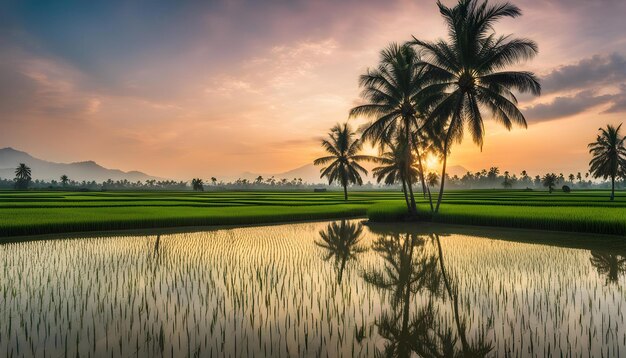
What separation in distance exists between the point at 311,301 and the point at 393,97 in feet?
69.0

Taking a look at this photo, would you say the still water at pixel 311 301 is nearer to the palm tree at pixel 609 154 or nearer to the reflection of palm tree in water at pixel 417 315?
the reflection of palm tree in water at pixel 417 315

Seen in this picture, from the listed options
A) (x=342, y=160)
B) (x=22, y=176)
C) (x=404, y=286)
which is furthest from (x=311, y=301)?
(x=22, y=176)

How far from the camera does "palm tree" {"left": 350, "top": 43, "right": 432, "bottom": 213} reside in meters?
25.8

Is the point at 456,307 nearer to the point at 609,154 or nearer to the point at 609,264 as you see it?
the point at 609,264

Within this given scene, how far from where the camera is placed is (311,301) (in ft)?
25.7

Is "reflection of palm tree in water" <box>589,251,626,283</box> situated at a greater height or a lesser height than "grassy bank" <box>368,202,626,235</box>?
lesser

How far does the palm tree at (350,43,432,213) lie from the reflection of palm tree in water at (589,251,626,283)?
43.7 feet

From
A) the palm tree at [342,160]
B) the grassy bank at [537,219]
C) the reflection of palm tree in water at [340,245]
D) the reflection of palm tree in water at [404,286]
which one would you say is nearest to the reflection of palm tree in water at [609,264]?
the reflection of palm tree in water at [404,286]

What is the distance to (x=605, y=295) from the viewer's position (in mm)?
8180

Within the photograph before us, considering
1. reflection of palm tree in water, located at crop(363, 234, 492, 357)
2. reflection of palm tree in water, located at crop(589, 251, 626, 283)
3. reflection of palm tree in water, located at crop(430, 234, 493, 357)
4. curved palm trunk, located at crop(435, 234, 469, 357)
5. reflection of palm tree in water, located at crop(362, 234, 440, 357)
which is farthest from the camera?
reflection of palm tree in water, located at crop(589, 251, 626, 283)

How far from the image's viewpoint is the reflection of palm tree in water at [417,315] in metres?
5.60

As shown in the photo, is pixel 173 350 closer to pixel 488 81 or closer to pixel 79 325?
pixel 79 325

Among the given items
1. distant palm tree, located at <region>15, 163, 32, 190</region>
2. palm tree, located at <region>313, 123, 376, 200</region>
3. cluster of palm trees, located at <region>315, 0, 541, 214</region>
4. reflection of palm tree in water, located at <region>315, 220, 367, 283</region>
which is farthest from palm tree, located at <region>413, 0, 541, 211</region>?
distant palm tree, located at <region>15, 163, 32, 190</region>

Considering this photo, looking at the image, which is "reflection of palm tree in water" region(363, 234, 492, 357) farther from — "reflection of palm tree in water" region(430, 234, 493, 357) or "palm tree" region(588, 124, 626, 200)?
"palm tree" region(588, 124, 626, 200)
